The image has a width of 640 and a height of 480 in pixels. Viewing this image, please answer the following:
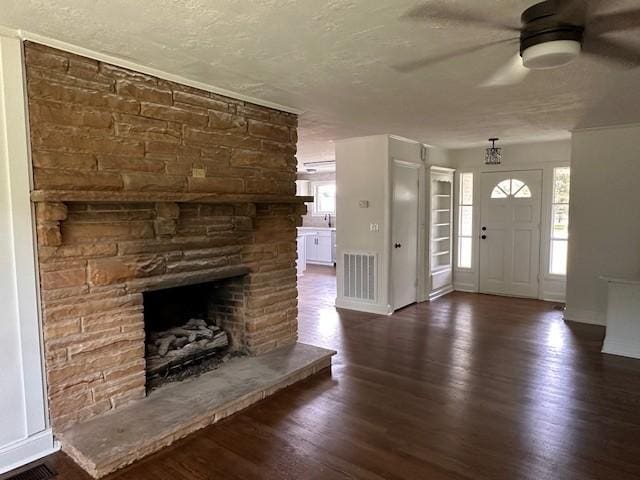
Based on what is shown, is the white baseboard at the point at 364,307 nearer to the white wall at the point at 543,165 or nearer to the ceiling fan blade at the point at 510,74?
the white wall at the point at 543,165

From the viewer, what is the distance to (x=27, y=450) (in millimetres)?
2322

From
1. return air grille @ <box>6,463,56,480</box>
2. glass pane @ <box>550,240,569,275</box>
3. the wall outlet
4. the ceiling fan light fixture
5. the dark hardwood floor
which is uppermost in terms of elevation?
the ceiling fan light fixture

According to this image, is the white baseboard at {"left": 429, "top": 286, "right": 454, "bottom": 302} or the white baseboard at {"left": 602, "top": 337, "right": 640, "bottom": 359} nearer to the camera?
the white baseboard at {"left": 602, "top": 337, "right": 640, "bottom": 359}

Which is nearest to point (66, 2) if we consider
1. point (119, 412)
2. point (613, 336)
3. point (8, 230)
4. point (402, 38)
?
point (8, 230)

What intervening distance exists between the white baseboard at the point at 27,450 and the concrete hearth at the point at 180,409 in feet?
0.28

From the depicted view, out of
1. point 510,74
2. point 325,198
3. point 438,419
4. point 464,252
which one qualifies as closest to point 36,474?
point 438,419

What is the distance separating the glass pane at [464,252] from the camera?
271 inches

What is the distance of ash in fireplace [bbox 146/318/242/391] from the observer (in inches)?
125

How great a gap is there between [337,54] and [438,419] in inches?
93.3

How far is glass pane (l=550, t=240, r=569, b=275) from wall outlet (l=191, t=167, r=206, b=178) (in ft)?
17.0

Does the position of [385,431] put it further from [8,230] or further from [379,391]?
[8,230]

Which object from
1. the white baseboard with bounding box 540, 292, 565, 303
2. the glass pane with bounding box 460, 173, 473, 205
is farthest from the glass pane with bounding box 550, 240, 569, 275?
the glass pane with bounding box 460, 173, 473, 205

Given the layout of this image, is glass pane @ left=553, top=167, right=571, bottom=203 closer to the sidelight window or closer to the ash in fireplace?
the sidelight window

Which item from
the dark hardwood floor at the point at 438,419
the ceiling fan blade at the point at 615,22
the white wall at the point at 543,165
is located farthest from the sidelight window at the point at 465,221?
the ceiling fan blade at the point at 615,22
